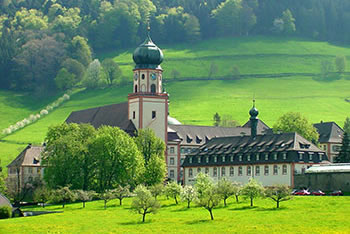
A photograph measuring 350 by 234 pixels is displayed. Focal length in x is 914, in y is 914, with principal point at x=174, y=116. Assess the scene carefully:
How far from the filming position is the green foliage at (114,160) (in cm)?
11981

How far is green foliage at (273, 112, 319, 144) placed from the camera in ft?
469

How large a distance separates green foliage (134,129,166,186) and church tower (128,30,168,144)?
5745 millimetres

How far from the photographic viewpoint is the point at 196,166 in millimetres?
136750

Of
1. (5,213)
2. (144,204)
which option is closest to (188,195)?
(144,204)

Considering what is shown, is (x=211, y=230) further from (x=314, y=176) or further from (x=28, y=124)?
(x=28, y=124)

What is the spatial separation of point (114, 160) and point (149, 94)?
76.5 feet

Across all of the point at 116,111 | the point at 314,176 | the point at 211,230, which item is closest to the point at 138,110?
the point at 116,111

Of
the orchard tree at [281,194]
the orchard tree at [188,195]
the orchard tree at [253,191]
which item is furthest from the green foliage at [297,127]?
the orchard tree at [281,194]

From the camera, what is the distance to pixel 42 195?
12031cm

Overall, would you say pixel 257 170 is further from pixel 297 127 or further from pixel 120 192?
pixel 120 192

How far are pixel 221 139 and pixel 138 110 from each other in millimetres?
13552

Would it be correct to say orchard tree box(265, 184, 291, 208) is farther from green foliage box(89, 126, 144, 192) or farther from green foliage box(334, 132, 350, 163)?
green foliage box(334, 132, 350, 163)

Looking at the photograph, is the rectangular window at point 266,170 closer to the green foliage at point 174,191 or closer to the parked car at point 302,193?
the parked car at point 302,193

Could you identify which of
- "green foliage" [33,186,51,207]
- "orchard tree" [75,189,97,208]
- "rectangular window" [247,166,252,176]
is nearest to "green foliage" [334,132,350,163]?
"rectangular window" [247,166,252,176]
